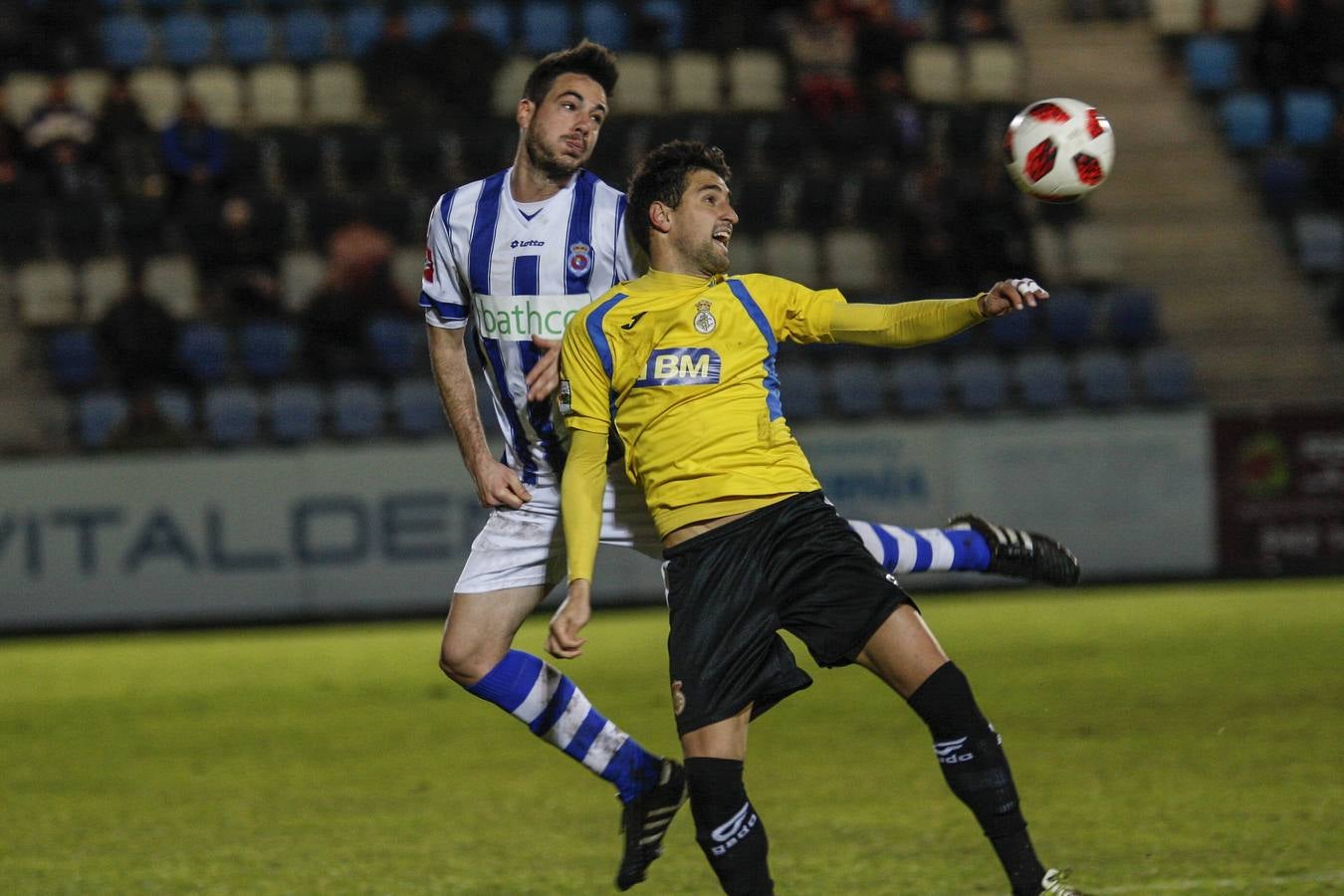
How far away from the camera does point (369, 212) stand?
14906mm

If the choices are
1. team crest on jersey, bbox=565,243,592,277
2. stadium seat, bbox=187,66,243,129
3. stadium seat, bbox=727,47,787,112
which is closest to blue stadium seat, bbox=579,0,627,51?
stadium seat, bbox=727,47,787,112

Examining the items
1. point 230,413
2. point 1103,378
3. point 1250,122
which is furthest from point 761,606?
point 1250,122

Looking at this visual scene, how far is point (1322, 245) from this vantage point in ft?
53.1

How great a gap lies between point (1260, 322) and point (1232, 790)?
1061 centimetres

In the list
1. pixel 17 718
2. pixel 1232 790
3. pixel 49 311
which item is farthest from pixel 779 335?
pixel 49 311

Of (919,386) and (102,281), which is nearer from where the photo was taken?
(919,386)

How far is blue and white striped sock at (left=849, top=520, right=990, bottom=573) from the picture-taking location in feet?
16.9

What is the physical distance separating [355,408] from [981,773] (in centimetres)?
978

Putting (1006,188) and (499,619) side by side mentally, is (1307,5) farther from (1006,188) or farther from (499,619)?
(499,619)

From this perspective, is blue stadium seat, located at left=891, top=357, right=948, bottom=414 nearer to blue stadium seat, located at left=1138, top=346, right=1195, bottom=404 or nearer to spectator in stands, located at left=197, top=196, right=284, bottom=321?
blue stadium seat, located at left=1138, top=346, right=1195, bottom=404

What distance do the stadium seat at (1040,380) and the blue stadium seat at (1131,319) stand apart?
895mm

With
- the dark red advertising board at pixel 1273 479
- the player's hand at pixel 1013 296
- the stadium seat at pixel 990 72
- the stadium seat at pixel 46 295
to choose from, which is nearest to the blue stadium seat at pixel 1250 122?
the stadium seat at pixel 990 72

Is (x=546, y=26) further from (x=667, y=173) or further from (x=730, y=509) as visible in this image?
(x=730, y=509)

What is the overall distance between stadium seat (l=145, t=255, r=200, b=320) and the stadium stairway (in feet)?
26.8
